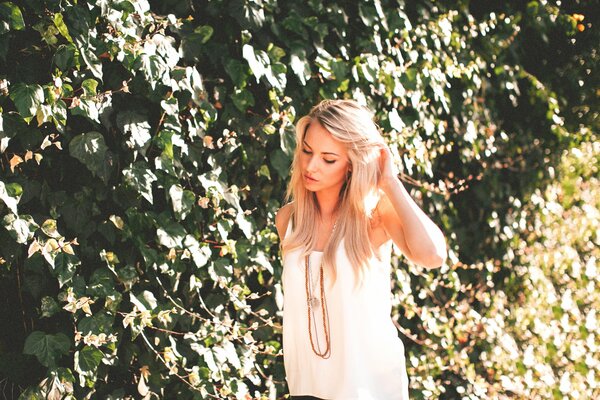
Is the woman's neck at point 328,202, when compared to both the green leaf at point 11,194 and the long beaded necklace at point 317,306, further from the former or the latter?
the green leaf at point 11,194

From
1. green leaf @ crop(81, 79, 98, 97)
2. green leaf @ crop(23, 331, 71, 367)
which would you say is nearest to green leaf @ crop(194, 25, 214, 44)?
green leaf @ crop(81, 79, 98, 97)

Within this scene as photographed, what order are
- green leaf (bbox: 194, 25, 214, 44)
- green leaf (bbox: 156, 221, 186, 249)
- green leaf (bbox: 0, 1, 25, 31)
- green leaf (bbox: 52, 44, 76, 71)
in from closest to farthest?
1. green leaf (bbox: 0, 1, 25, 31)
2. green leaf (bbox: 52, 44, 76, 71)
3. green leaf (bbox: 156, 221, 186, 249)
4. green leaf (bbox: 194, 25, 214, 44)

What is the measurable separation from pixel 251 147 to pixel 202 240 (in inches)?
16.2

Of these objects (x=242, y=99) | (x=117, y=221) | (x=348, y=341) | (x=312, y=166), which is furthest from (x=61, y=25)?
(x=348, y=341)

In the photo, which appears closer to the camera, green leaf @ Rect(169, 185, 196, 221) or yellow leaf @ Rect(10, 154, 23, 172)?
yellow leaf @ Rect(10, 154, 23, 172)

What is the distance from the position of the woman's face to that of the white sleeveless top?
8.6 inches

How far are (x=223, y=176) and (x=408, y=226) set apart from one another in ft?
2.68

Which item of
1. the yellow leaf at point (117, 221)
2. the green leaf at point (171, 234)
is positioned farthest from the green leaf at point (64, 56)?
the green leaf at point (171, 234)

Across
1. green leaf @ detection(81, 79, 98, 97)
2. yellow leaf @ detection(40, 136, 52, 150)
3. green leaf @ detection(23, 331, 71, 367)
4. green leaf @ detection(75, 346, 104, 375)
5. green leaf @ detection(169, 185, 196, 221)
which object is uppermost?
green leaf @ detection(81, 79, 98, 97)

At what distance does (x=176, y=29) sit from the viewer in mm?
2783

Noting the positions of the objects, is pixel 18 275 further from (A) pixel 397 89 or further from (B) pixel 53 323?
(A) pixel 397 89

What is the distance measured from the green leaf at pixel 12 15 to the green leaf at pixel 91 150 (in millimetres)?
382

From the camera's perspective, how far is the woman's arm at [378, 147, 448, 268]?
237cm

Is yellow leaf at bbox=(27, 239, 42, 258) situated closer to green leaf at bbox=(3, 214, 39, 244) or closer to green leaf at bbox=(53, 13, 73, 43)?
green leaf at bbox=(3, 214, 39, 244)
